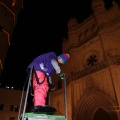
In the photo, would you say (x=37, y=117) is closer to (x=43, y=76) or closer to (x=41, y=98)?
(x=41, y=98)

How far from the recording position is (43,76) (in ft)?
13.6

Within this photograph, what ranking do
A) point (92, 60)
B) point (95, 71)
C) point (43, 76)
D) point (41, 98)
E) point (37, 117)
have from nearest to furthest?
point (37, 117) → point (41, 98) → point (43, 76) → point (95, 71) → point (92, 60)

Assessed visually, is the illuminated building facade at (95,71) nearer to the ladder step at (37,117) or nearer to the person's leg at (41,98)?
the person's leg at (41,98)

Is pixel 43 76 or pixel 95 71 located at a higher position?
pixel 95 71

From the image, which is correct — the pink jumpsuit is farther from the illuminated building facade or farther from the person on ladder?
the illuminated building facade

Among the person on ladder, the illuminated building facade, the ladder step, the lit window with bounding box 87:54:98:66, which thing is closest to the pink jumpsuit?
the person on ladder

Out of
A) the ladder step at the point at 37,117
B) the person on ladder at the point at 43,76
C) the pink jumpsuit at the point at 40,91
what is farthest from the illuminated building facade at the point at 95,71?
the ladder step at the point at 37,117

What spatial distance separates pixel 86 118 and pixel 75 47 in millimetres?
9203

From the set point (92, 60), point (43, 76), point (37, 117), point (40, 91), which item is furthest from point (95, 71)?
point (37, 117)

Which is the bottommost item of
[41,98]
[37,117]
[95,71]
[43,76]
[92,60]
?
[37,117]

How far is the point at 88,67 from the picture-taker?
1673 centimetres

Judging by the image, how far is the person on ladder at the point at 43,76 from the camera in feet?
11.6

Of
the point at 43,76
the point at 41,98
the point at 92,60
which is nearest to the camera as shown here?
the point at 41,98

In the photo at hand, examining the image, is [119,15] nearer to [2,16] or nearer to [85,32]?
[85,32]
